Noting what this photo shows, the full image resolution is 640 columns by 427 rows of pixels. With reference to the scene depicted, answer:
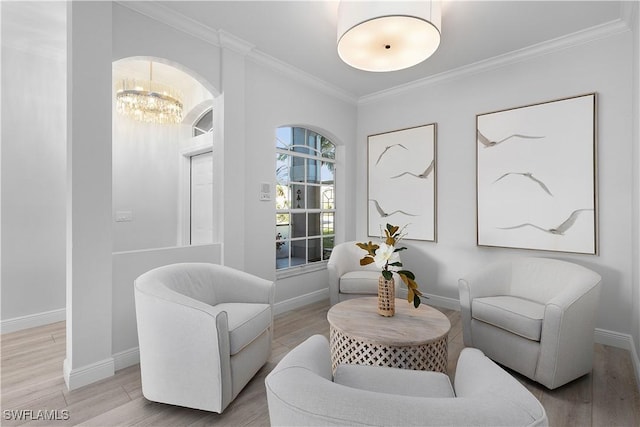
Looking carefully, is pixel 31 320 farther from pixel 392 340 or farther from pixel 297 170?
pixel 392 340

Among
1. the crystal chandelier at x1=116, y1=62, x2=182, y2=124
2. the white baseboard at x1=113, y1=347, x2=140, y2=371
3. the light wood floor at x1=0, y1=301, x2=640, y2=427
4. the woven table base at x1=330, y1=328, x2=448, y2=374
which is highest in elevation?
the crystal chandelier at x1=116, y1=62, x2=182, y2=124

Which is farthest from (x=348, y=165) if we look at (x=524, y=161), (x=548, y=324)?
(x=548, y=324)

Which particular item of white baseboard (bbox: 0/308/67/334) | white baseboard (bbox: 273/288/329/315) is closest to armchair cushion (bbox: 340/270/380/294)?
white baseboard (bbox: 273/288/329/315)

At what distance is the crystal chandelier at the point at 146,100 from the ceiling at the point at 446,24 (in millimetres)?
1099

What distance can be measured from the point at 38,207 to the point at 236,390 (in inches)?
118

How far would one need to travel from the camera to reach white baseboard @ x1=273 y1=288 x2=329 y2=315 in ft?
11.7

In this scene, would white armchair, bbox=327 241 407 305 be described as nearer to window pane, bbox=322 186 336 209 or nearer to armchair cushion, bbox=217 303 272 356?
window pane, bbox=322 186 336 209

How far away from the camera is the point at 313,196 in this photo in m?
4.25

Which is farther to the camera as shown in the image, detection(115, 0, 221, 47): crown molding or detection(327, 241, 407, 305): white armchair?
detection(327, 241, 407, 305): white armchair

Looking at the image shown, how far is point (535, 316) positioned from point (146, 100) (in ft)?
13.4

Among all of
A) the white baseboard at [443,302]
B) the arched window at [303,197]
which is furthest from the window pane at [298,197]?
the white baseboard at [443,302]

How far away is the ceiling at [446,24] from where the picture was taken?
8.10 ft

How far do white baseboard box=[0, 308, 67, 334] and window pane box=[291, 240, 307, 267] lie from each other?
8.38 feet

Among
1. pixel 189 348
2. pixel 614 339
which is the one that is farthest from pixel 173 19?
pixel 614 339
